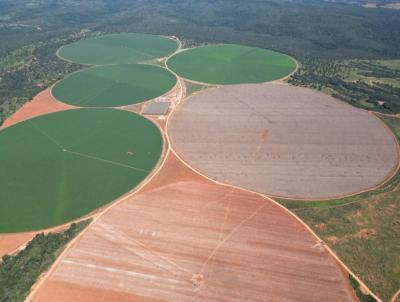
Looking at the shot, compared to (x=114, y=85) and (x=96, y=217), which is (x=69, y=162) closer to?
(x=96, y=217)

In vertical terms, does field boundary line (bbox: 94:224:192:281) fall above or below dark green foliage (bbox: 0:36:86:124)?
below

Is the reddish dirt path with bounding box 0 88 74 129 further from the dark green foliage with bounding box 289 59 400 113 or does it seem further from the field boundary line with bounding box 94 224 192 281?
the dark green foliage with bounding box 289 59 400 113

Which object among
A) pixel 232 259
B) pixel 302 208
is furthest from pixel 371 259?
pixel 232 259

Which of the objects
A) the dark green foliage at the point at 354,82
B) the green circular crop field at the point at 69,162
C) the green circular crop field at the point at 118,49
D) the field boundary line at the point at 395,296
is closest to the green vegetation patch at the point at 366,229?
the field boundary line at the point at 395,296

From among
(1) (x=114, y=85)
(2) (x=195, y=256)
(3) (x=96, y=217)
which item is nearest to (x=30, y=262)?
(3) (x=96, y=217)

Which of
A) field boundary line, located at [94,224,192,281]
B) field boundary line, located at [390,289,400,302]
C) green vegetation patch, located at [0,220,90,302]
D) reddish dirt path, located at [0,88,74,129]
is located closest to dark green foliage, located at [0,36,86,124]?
reddish dirt path, located at [0,88,74,129]

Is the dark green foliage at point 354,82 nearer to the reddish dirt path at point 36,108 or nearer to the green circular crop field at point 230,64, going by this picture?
the green circular crop field at point 230,64
